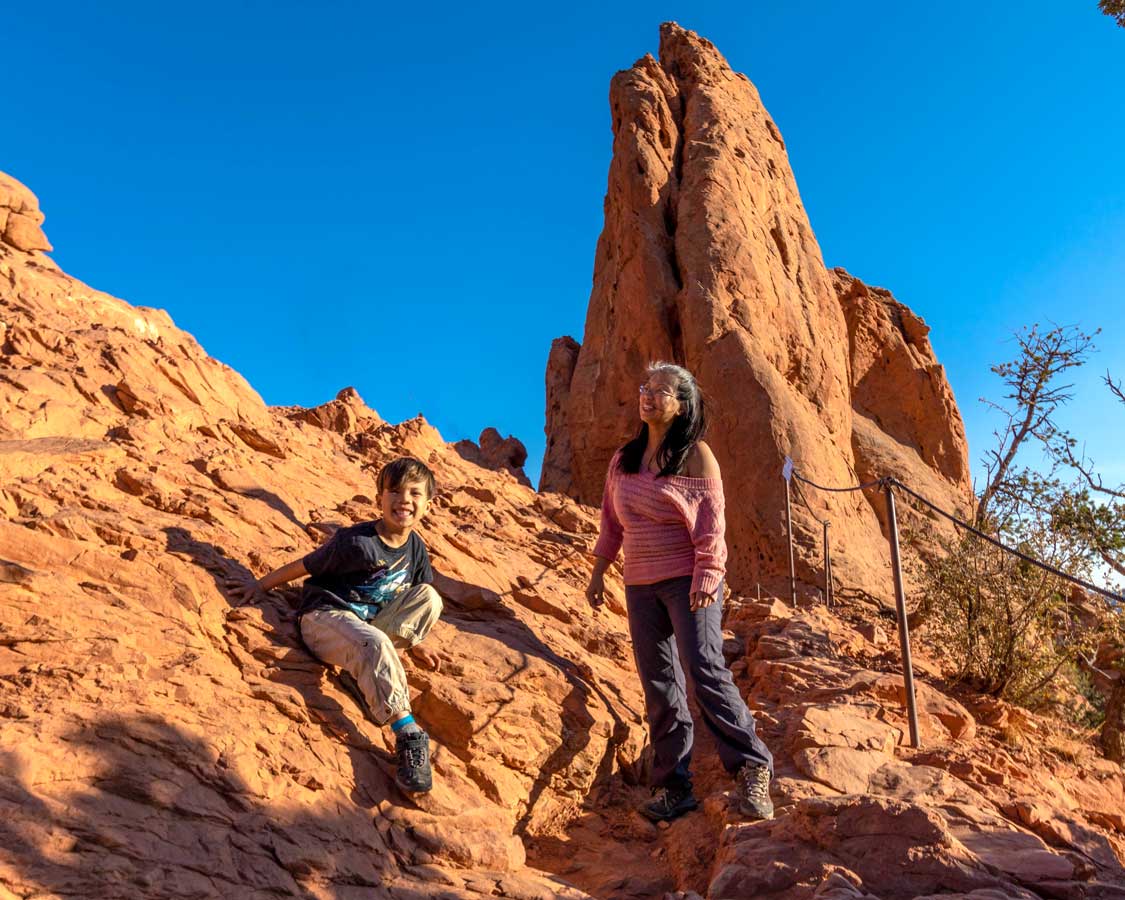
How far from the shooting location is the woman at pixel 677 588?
3.76 meters

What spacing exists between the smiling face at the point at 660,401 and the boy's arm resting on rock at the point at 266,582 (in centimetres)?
172

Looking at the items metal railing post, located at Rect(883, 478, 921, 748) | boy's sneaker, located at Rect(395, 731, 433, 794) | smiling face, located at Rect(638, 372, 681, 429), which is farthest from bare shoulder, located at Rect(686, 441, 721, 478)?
boy's sneaker, located at Rect(395, 731, 433, 794)

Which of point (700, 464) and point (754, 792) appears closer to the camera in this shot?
point (754, 792)

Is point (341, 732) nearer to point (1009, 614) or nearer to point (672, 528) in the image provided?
point (672, 528)

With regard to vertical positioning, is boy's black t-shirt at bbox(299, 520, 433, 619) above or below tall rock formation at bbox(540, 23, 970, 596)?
below

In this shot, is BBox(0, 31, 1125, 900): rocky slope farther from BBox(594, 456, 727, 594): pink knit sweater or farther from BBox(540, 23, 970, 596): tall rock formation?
BBox(540, 23, 970, 596): tall rock formation

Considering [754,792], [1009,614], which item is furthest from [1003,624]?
[754,792]

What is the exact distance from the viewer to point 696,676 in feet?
12.4

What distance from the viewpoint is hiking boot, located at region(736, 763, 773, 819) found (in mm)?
3551

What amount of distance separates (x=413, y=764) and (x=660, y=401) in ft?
6.33

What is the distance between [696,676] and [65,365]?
4.31 metres

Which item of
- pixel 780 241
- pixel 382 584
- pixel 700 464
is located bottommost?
pixel 382 584

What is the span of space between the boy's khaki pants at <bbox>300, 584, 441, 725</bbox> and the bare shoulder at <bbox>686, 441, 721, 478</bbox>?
1.35m

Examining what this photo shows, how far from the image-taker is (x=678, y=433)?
4109mm
